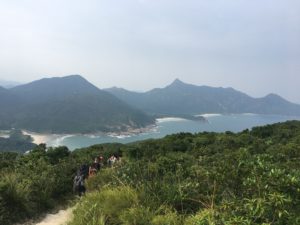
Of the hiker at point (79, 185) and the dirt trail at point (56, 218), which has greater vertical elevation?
the hiker at point (79, 185)

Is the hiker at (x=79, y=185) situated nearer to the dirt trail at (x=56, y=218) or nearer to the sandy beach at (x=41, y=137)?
the dirt trail at (x=56, y=218)

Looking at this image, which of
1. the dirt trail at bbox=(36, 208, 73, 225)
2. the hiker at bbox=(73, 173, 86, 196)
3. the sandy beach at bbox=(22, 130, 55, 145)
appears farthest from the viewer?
the sandy beach at bbox=(22, 130, 55, 145)

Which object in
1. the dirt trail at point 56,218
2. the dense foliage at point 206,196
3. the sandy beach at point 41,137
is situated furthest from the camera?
the sandy beach at point 41,137

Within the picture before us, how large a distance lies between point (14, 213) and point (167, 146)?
19.5 meters

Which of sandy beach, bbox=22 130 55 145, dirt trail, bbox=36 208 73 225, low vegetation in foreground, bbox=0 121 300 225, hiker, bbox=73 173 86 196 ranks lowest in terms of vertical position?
sandy beach, bbox=22 130 55 145

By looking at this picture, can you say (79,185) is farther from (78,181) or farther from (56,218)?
(56,218)

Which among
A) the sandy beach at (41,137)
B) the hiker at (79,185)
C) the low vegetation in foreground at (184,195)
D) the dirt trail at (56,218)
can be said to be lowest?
the sandy beach at (41,137)

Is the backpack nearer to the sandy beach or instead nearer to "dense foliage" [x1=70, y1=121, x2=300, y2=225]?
"dense foliage" [x1=70, y1=121, x2=300, y2=225]

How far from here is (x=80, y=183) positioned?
10523 mm

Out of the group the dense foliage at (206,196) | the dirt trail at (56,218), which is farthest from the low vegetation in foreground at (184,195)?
the dirt trail at (56,218)

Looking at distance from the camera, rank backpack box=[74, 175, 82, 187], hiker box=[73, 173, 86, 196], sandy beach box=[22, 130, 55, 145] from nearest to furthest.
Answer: hiker box=[73, 173, 86, 196] < backpack box=[74, 175, 82, 187] < sandy beach box=[22, 130, 55, 145]

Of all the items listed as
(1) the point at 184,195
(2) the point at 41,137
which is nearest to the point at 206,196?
(1) the point at 184,195

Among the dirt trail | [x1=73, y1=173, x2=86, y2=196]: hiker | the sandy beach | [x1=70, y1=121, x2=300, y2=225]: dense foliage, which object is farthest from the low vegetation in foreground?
the sandy beach

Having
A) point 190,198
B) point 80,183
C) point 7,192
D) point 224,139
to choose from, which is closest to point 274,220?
point 190,198
